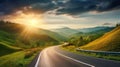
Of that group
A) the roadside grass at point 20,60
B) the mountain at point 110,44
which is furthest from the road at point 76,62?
the mountain at point 110,44

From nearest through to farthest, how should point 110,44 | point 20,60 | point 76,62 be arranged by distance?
point 76,62 → point 20,60 → point 110,44

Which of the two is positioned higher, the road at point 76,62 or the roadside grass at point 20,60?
the road at point 76,62

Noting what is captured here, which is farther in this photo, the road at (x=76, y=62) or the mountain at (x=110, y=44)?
the mountain at (x=110, y=44)

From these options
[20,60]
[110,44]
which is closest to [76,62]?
[20,60]

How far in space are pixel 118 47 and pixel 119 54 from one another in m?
12.4

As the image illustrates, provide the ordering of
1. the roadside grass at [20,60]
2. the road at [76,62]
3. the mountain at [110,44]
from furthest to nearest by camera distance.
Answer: the mountain at [110,44]
the roadside grass at [20,60]
the road at [76,62]

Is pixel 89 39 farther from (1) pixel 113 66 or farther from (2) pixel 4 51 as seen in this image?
(1) pixel 113 66

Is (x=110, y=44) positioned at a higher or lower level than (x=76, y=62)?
lower

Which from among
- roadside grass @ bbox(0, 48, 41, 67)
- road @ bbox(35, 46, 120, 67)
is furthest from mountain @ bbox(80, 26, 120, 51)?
roadside grass @ bbox(0, 48, 41, 67)

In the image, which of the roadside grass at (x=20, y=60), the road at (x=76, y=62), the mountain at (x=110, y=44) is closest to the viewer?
the road at (x=76, y=62)

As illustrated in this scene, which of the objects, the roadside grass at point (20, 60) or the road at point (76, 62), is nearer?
the road at point (76, 62)

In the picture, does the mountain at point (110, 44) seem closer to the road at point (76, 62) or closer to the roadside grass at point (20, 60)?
the road at point (76, 62)

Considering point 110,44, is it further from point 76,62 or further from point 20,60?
point 76,62

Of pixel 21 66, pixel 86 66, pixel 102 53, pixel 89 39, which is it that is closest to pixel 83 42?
pixel 89 39
